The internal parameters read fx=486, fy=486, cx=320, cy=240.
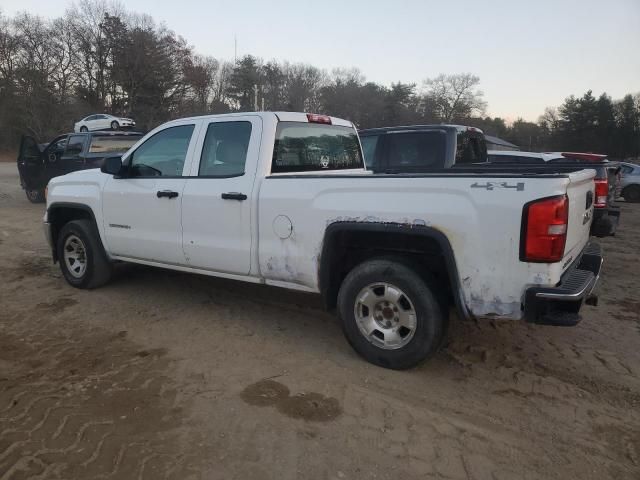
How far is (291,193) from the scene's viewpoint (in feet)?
12.6

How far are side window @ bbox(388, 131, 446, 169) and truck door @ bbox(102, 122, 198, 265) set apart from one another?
11.4 feet

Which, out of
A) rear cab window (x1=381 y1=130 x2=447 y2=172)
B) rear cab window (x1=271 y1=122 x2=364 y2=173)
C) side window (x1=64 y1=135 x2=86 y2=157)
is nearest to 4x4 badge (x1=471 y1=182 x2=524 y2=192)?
rear cab window (x1=271 y1=122 x2=364 y2=173)

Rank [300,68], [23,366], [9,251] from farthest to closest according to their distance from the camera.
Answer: [300,68] < [9,251] < [23,366]

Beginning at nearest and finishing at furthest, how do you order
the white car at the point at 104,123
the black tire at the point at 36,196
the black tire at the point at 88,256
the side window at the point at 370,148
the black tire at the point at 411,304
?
the black tire at the point at 411,304 → the black tire at the point at 88,256 → the side window at the point at 370,148 → the black tire at the point at 36,196 → the white car at the point at 104,123

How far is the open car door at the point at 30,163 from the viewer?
1298 centimetres

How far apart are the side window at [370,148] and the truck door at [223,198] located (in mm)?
3317

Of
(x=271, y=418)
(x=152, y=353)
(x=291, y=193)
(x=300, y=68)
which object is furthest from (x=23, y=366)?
(x=300, y=68)

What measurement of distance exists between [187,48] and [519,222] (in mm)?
55549

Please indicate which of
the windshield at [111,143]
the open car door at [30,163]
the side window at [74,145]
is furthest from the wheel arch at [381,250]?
the open car door at [30,163]

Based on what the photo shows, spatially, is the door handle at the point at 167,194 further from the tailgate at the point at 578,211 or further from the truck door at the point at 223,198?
the tailgate at the point at 578,211

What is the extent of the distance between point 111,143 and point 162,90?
1577 inches

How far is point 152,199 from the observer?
15.5 feet

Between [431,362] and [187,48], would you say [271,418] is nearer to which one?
[431,362]

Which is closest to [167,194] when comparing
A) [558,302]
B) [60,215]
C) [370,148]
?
[60,215]
